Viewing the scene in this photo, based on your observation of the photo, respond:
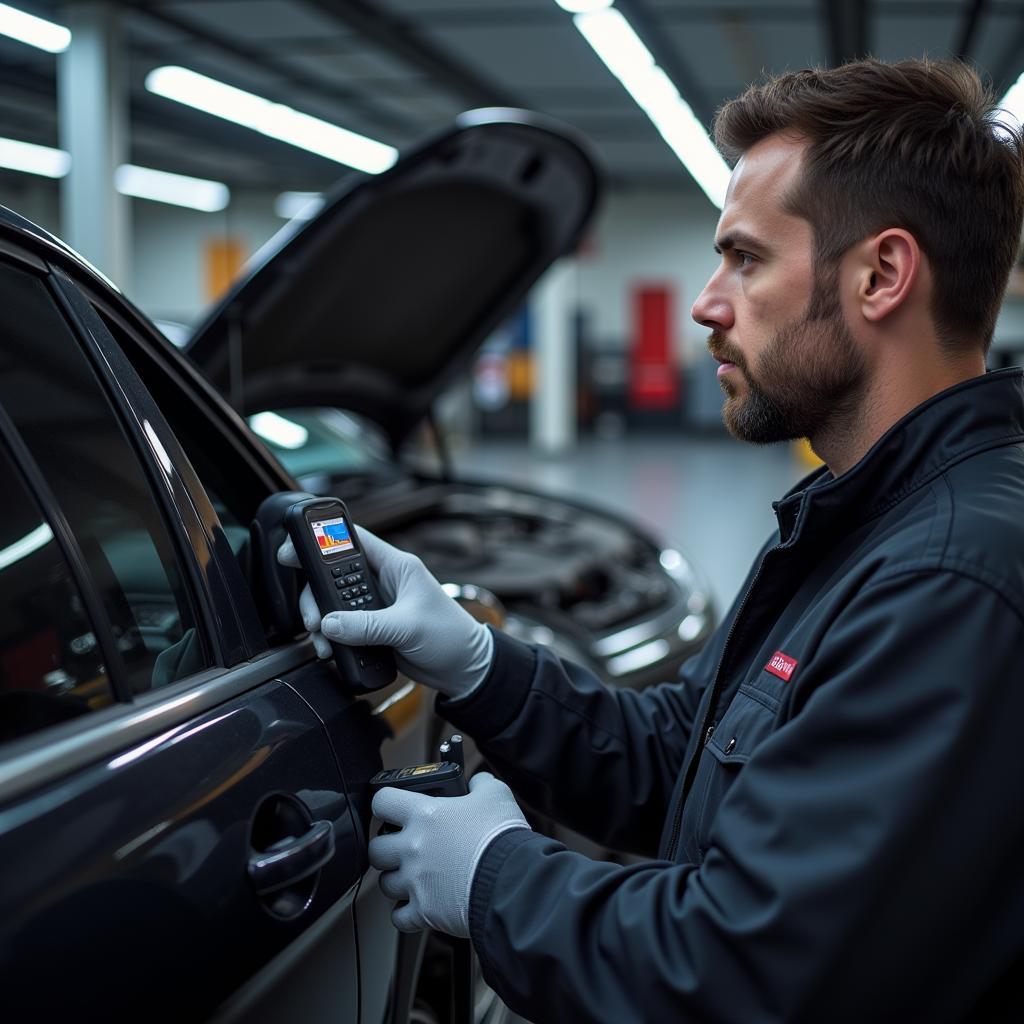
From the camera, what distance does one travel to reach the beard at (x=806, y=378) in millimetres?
1330

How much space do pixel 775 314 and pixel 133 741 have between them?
2.83 ft

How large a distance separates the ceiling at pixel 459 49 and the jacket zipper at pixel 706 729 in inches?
195

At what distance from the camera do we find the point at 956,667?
1.01 metres

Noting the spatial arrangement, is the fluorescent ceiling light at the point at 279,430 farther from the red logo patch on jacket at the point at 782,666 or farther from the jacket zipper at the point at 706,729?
the red logo patch on jacket at the point at 782,666

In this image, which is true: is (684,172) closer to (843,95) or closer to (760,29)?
(760,29)

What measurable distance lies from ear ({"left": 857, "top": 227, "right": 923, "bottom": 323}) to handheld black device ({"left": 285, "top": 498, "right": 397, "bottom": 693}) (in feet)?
2.38

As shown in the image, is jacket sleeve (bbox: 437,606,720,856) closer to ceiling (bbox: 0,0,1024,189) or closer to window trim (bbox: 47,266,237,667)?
window trim (bbox: 47,266,237,667)

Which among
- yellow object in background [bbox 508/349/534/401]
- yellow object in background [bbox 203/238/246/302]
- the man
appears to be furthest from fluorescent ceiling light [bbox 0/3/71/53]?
yellow object in background [bbox 508/349/534/401]

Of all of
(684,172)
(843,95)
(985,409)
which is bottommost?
(684,172)

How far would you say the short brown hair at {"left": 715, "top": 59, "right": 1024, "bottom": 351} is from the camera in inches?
50.6

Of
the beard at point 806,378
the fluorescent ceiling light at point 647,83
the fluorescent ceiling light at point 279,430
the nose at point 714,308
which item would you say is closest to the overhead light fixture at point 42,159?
the fluorescent ceiling light at point 279,430

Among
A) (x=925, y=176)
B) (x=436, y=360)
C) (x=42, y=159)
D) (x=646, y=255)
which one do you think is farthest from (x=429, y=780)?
(x=646, y=255)

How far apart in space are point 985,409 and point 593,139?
42.3ft

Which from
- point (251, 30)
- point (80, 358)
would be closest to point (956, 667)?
point (80, 358)
